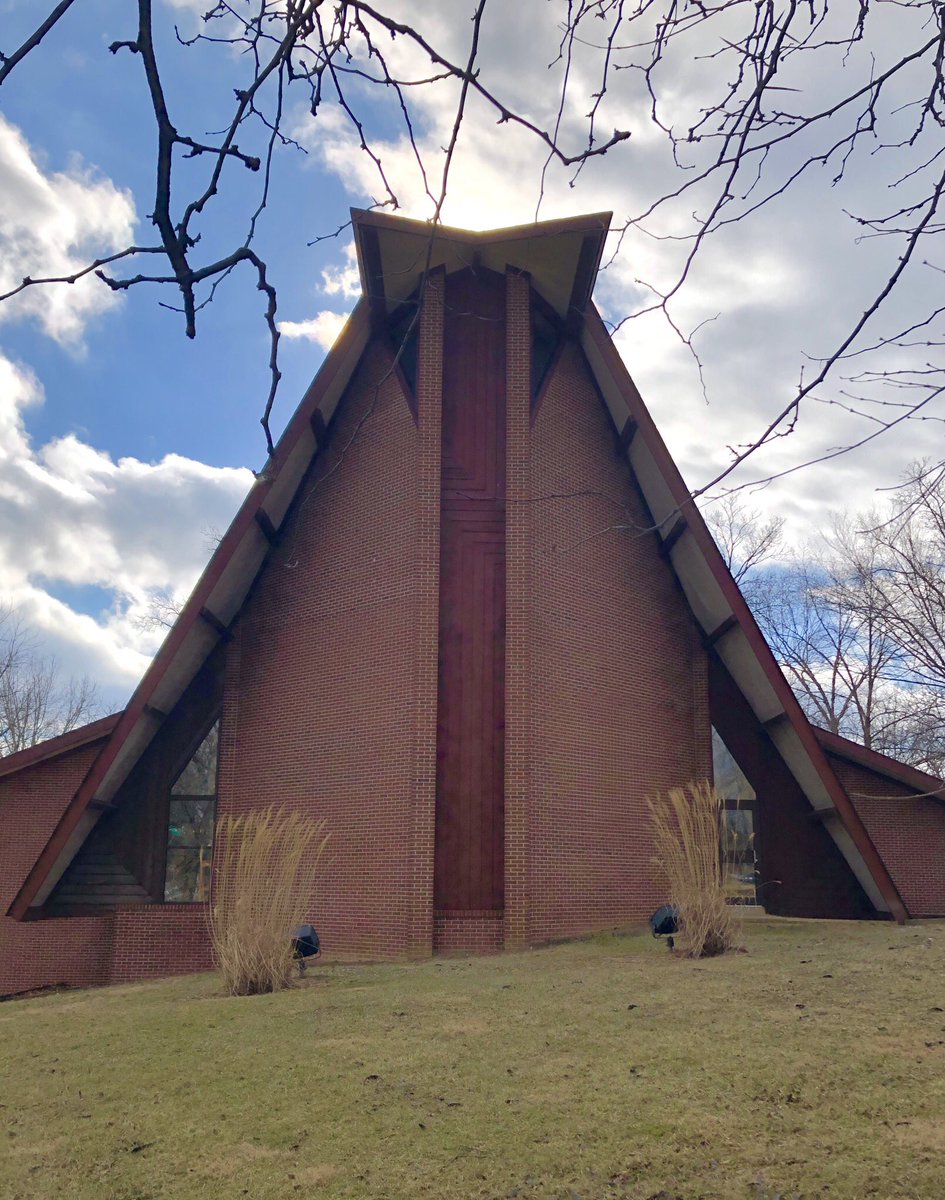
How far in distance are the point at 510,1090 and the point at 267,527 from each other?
10.7m

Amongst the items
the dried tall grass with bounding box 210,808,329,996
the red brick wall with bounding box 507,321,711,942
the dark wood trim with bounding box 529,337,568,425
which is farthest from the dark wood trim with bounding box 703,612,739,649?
the dried tall grass with bounding box 210,808,329,996

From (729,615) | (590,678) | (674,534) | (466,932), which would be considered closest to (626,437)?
(674,534)

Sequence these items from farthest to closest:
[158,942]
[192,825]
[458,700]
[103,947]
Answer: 1. [192,825]
2. [103,947]
3. [158,942]
4. [458,700]

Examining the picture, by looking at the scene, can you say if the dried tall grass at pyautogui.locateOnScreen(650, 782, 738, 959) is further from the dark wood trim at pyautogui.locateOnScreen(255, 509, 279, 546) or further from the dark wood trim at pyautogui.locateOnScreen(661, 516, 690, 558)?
the dark wood trim at pyautogui.locateOnScreen(255, 509, 279, 546)

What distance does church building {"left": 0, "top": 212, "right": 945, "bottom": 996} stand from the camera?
527 inches

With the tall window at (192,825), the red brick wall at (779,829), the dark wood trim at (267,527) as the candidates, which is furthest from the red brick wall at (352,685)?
the red brick wall at (779,829)

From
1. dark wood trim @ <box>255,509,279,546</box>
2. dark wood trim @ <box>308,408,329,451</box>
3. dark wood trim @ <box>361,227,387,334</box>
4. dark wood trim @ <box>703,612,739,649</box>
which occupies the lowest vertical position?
dark wood trim @ <box>703,612,739,649</box>

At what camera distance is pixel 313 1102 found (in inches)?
235

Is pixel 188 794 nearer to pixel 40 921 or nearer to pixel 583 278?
pixel 40 921

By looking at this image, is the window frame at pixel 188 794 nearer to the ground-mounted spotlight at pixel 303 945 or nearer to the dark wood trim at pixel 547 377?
the ground-mounted spotlight at pixel 303 945

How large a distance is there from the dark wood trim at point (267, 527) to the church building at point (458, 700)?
61 mm

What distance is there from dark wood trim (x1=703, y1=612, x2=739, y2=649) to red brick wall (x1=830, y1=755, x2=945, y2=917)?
2.85 metres

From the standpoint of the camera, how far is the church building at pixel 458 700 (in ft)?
43.9

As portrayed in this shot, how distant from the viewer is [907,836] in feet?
54.5
